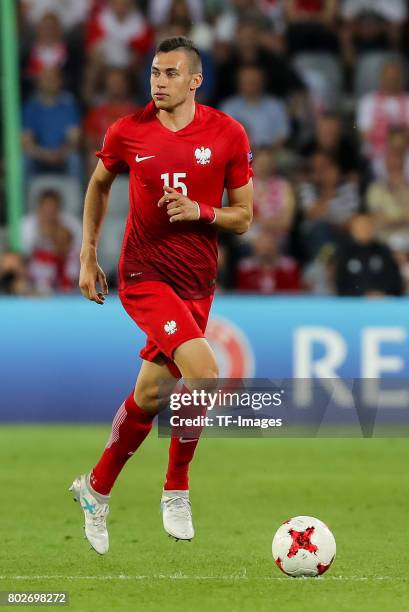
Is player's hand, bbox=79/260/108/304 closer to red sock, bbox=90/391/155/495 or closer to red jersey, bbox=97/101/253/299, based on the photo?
red jersey, bbox=97/101/253/299

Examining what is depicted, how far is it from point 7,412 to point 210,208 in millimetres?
6223

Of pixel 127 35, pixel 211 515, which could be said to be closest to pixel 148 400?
pixel 211 515

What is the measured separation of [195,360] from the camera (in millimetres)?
6113

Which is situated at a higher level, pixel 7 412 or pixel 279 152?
pixel 279 152

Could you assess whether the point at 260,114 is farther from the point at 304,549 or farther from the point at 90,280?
the point at 304,549

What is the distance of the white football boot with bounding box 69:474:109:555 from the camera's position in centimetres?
639

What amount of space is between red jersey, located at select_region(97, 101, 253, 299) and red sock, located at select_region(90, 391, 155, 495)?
59 cm

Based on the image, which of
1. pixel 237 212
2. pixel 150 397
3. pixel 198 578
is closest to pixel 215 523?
pixel 150 397

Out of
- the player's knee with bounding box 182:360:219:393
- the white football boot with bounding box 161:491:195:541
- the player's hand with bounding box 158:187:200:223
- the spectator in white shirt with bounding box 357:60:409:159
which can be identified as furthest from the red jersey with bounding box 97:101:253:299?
the spectator in white shirt with bounding box 357:60:409:159

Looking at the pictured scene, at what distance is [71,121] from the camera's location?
48.6ft

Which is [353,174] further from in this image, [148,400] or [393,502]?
[148,400]

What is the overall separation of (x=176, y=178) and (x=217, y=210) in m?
0.26

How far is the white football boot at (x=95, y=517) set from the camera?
252 inches

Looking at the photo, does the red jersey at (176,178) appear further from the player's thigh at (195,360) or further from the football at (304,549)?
the football at (304,549)
